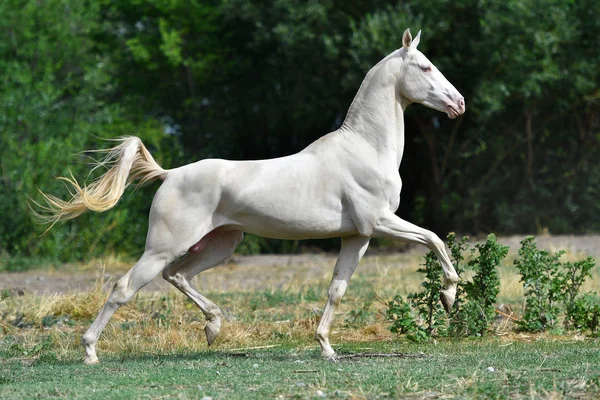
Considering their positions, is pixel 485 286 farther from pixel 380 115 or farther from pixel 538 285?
pixel 380 115

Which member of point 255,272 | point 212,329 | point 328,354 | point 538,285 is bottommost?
point 255,272

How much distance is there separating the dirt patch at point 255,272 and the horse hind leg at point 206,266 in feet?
13.1

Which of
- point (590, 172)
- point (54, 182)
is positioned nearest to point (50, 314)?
point (54, 182)

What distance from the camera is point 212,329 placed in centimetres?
849

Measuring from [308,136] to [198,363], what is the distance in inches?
736

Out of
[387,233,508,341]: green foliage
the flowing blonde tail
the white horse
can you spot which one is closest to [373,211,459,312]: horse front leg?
the white horse

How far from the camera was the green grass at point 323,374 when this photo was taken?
20.4 ft

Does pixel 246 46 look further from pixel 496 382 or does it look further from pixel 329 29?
pixel 496 382

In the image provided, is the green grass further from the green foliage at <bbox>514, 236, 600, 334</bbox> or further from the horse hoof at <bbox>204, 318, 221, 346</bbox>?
the green foliage at <bbox>514, 236, 600, 334</bbox>

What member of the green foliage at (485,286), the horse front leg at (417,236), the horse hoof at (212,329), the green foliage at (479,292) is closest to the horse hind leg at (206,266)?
the horse hoof at (212,329)

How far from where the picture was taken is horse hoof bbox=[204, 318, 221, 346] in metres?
8.49

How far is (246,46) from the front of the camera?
92.0 feet

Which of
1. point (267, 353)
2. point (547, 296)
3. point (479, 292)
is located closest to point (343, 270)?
point (267, 353)

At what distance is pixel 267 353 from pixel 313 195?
5.09 ft
